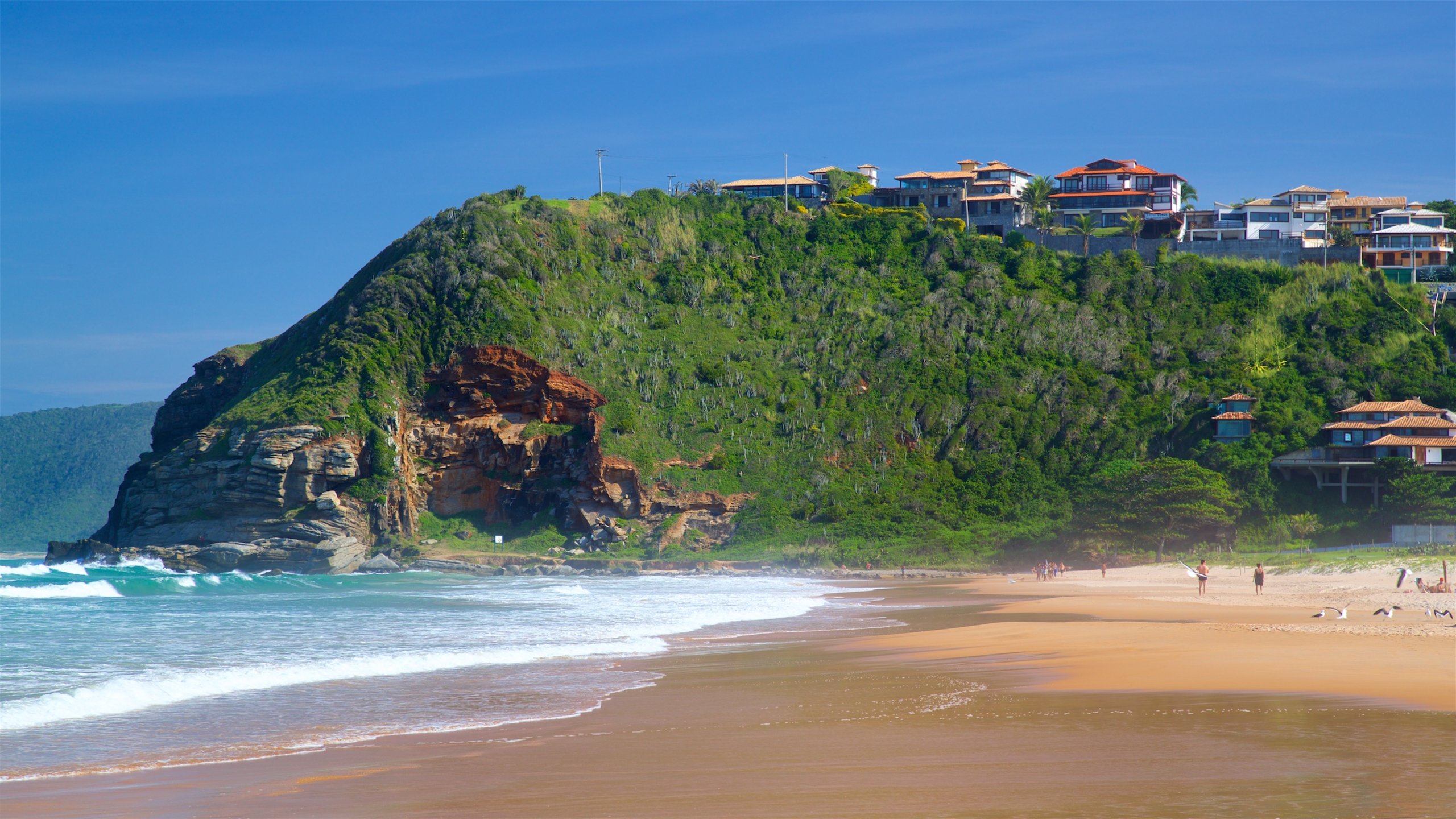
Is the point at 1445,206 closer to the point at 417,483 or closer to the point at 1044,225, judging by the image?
the point at 1044,225

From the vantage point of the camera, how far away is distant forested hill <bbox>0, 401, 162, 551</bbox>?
13988 cm

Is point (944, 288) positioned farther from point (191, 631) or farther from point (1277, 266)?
point (191, 631)

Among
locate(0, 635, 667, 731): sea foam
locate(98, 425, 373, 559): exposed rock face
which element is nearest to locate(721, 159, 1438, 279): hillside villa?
locate(98, 425, 373, 559): exposed rock face

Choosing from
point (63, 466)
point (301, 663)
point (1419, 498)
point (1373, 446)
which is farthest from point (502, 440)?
point (63, 466)

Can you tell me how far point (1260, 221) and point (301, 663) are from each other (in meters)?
81.1

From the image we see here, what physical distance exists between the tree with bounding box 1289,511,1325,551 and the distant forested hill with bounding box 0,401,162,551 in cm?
13216

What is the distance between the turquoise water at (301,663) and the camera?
42.7 ft

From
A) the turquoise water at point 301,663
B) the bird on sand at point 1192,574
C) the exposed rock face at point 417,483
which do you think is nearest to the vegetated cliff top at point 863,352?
the exposed rock face at point 417,483

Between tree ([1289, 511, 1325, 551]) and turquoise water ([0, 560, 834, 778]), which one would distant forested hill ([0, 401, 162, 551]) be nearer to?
turquoise water ([0, 560, 834, 778])

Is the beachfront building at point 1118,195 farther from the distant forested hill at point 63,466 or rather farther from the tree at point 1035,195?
the distant forested hill at point 63,466

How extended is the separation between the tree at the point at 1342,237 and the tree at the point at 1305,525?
108ft

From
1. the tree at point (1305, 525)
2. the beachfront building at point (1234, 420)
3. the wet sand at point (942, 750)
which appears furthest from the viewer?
the beachfront building at point (1234, 420)

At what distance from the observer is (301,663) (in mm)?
18969

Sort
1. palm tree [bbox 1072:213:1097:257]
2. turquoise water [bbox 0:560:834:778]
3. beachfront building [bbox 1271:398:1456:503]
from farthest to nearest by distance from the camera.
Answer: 1. palm tree [bbox 1072:213:1097:257]
2. beachfront building [bbox 1271:398:1456:503]
3. turquoise water [bbox 0:560:834:778]
